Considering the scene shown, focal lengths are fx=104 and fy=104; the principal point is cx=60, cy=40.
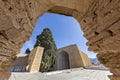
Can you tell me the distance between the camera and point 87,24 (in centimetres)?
212

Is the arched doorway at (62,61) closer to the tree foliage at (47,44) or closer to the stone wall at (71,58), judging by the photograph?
the stone wall at (71,58)

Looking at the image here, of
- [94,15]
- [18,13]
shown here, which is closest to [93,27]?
[94,15]

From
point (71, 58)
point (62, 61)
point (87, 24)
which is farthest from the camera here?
point (62, 61)

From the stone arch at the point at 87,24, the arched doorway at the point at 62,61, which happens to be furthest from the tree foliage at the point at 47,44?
the stone arch at the point at 87,24

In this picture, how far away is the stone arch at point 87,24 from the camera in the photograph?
1228 millimetres

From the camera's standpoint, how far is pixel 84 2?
7.28 feet

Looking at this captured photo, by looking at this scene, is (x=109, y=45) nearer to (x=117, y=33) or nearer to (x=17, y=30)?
(x=117, y=33)

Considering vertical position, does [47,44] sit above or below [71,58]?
above

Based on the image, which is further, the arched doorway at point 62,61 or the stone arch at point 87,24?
the arched doorway at point 62,61

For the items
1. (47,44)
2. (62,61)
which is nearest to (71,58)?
(62,61)

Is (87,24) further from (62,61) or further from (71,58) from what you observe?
(62,61)

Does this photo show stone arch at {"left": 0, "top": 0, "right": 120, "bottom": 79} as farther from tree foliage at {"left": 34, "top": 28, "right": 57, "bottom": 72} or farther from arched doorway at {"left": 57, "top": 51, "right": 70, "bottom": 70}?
arched doorway at {"left": 57, "top": 51, "right": 70, "bottom": 70}

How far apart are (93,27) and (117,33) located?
0.64 m

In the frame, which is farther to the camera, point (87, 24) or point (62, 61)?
point (62, 61)
